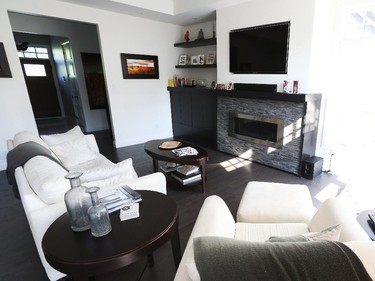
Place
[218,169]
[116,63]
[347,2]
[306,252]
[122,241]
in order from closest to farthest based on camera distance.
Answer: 1. [306,252]
2. [122,241]
3. [347,2]
4. [218,169]
5. [116,63]

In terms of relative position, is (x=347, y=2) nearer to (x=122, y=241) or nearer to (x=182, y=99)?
(x=182, y=99)

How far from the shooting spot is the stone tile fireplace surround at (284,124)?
294 centimetres

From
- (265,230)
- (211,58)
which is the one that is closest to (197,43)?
(211,58)

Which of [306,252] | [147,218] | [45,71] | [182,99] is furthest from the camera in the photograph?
[45,71]

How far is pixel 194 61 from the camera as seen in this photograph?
4977 mm

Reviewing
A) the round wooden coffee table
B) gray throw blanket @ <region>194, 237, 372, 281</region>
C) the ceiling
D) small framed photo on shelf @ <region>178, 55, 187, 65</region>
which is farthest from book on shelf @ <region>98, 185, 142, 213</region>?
small framed photo on shelf @ <region>178, 55, 187, 65</region>

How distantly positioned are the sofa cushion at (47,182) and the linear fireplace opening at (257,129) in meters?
2.87

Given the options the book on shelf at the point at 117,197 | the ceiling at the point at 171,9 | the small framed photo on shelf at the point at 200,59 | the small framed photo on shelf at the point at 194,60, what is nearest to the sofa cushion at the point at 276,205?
the book on shelf at the point at 117,197

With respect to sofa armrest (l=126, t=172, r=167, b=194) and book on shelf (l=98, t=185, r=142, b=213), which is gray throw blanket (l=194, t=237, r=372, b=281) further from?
sofa armrest (l=126, t=172, r=167, b=194)

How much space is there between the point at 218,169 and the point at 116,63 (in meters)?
2.91

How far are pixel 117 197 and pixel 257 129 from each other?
2.82 meters

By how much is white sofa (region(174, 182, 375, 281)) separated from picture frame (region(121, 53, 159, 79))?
12.0ft

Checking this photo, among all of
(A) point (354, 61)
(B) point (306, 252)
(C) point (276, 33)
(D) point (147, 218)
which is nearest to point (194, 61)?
(C) point (276, 33)

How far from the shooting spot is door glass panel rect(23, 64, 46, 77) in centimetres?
774
